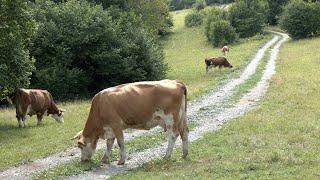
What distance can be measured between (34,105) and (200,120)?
10.1 m

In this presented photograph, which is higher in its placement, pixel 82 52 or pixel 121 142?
pixel 121 142

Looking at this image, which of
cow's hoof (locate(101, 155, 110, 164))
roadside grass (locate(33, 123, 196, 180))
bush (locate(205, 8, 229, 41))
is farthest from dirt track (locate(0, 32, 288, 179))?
bush (locate(205, 8, 229, 41))

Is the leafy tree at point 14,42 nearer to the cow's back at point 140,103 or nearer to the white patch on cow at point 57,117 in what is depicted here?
the white patch on cow at point 57,117

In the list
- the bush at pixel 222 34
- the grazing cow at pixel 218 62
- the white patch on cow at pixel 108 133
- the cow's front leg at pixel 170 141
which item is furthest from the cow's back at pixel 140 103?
the bush at pixel 222 34

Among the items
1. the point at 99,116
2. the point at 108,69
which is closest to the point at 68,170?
the point at 99,116

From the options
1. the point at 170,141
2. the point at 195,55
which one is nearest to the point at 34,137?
the point at 170,141

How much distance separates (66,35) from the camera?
143ft

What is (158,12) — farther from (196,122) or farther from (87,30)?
(196,122)

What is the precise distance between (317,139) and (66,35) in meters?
29.9

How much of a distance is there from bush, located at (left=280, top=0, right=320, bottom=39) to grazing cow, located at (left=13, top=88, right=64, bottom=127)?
65033mm

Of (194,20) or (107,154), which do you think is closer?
(107,154)

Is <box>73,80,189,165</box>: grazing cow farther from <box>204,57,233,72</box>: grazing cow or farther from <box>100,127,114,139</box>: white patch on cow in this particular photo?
<box>204,57,233,72</box>: grazing cow

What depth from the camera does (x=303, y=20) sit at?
279 feet

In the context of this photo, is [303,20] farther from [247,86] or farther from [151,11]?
[247,86]
